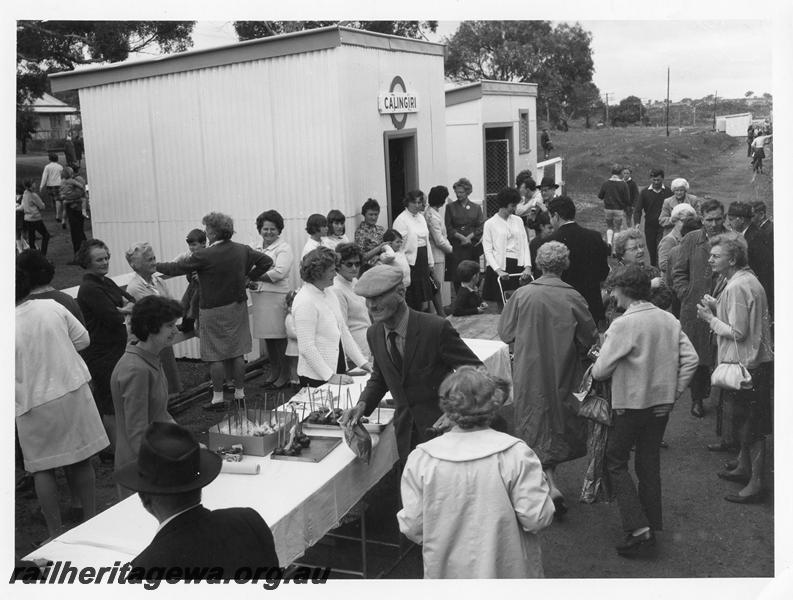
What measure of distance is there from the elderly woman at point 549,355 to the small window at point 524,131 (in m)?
10.7

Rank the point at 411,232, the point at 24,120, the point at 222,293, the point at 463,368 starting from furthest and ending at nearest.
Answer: the point at 24,120 → the point at 411,232 → the point at 222,293 → the point at 463,368

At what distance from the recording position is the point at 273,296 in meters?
7.97

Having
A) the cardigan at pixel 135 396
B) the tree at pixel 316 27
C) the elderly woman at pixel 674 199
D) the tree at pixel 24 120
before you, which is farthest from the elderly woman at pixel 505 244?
the tree at pixel 24 120

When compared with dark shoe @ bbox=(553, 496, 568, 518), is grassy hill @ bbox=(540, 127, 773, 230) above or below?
above

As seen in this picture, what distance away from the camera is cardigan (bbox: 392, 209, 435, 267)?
9.41 m

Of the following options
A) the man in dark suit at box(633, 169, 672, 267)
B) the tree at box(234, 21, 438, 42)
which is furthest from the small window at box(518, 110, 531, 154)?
the man in dark suit at box(633, 169, 672, 267)

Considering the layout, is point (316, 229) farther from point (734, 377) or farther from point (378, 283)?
point (734, 377)

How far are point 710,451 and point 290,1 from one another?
4.34 meters

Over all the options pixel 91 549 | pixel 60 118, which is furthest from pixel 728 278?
pixel 60 118

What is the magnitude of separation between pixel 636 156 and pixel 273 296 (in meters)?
19.7

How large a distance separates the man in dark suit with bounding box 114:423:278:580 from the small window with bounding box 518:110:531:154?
A: 13.2 meters

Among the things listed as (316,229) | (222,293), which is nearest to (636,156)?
(316,229)

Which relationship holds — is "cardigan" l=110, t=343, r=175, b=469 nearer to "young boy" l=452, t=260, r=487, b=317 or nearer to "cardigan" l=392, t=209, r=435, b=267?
"young boy" l=452, t=260, r=487, b=317
